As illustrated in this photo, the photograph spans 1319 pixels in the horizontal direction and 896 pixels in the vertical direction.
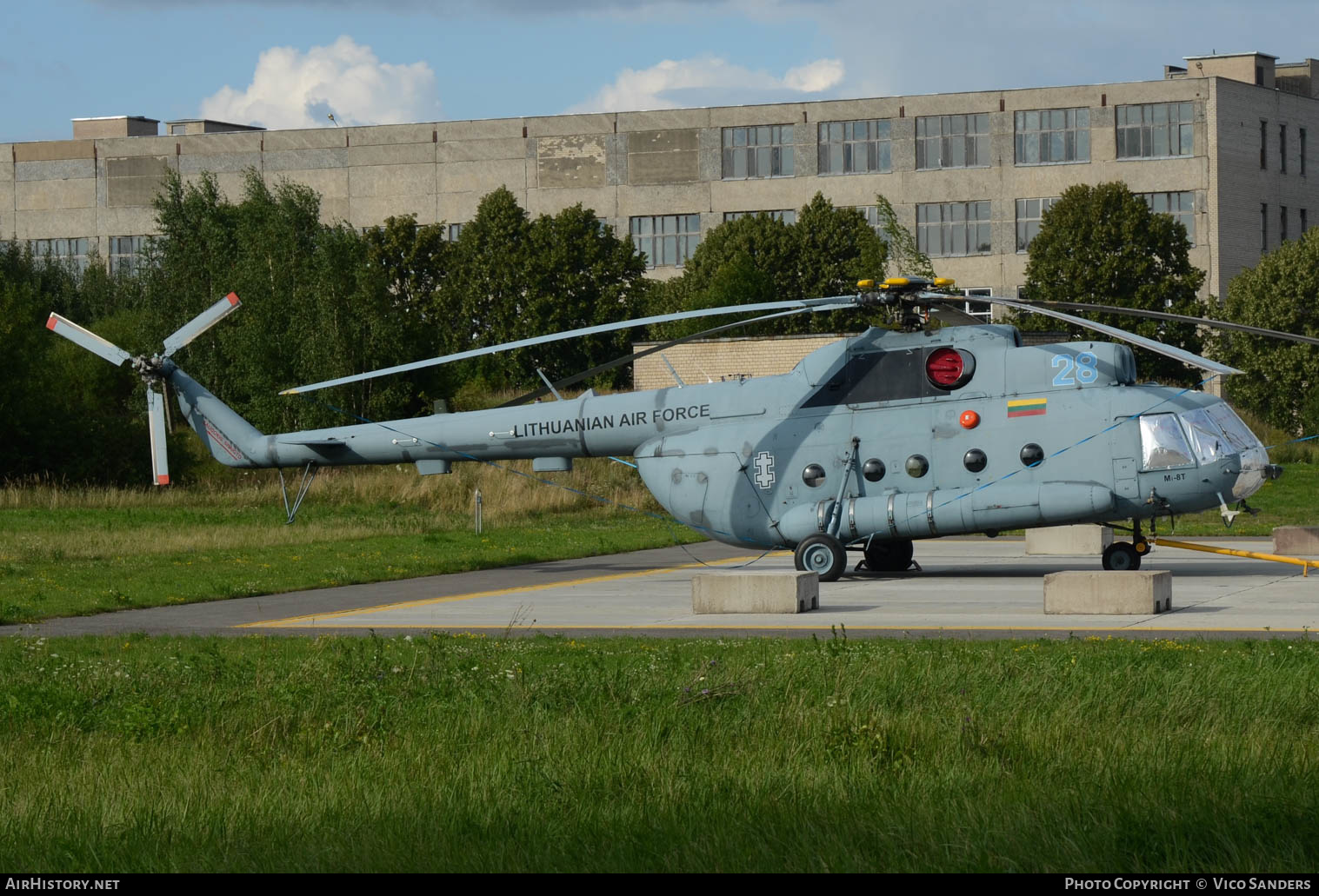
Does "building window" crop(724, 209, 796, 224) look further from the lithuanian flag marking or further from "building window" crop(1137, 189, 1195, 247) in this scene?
the lithuanian flag marking

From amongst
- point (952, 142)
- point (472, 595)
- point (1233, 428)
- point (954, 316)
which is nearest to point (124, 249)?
point (952, 142)

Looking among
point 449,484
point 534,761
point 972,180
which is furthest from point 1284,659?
point 972,180

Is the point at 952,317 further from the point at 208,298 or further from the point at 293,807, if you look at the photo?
the point at 208,298

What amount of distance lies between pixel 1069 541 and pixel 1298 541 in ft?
13.5

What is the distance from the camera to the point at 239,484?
5341 cm

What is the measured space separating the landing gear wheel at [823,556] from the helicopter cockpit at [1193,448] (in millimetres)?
4590

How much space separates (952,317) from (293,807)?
1612 cm

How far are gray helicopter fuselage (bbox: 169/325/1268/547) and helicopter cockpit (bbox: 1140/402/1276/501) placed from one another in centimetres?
Answer: 2

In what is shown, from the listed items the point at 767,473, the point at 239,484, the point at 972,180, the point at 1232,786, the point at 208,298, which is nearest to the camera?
the point at 1232,786

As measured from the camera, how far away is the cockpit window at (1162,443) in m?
22.0

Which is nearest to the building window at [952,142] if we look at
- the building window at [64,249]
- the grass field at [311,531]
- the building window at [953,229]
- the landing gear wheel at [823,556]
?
the building window at [953,229]

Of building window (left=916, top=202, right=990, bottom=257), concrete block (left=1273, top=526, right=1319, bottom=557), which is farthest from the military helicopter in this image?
building window (left=916, top=202, right=990, bottom=257)

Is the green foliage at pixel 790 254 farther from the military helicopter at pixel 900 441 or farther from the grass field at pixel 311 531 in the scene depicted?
the military helicopter at pixel 900 441

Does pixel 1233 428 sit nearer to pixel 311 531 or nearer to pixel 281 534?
pixel 281 534
